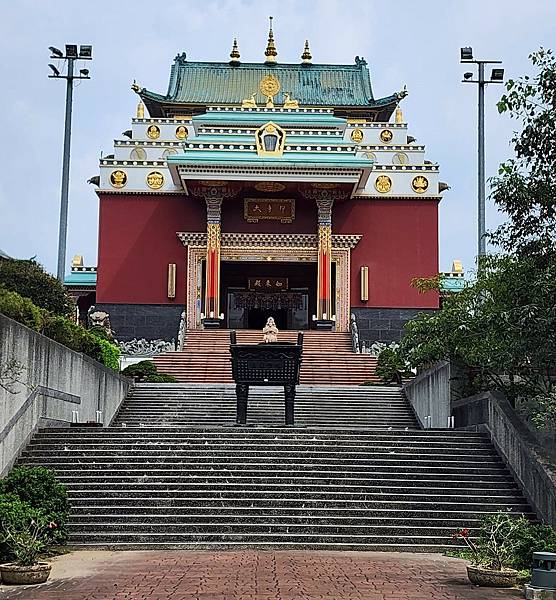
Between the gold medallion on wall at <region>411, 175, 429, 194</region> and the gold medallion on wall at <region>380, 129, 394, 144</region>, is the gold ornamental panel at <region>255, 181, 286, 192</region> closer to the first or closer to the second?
the gold medallion on wall at <region>411, 175, 429, 194</region>

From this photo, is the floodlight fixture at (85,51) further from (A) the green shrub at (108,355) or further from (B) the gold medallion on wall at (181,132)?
(A) the green shrub at (108,355)

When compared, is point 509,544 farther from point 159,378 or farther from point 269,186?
point 269,186

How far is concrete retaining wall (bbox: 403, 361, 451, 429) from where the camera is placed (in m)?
17.6

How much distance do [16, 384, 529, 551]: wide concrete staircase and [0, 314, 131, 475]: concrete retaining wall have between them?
47 centimetres

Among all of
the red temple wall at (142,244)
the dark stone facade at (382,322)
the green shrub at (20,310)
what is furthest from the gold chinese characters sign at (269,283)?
the green shrub at (20,310)

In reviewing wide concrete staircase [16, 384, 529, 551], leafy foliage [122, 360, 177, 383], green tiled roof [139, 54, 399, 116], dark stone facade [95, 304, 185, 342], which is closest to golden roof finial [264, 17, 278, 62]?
green tiled roof [139, 54, 399, 116]

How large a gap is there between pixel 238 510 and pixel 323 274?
2039 cm

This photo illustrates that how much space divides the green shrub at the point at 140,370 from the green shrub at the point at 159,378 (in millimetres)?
146

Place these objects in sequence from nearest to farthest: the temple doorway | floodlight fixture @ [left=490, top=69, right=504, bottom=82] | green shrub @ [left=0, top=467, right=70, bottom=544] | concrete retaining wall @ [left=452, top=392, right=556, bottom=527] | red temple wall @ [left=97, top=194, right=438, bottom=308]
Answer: green shrub @ [left=0, top=467, right=70, bottom=544], concrete retaining wall @ [left=452, top=392, right=556, bottom=527], floodlight fixture @ [left=490, top=69, right=504, bottom=82], red temple wall @ [left=97, top=194, right=438, bottom=308], the temple doorway

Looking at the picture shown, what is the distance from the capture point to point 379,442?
1466cm

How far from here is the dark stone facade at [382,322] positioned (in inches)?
1288

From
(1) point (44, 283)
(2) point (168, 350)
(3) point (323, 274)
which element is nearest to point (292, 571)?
(1) point (44, 283)

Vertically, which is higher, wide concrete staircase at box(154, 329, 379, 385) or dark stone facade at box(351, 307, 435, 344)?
dark stone facade at box(351, 307, 435, 344)

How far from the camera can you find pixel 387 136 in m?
36.9
